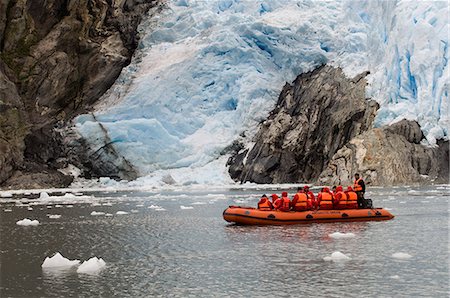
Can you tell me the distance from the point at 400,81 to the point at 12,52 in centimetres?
2383

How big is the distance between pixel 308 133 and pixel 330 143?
1858 mm

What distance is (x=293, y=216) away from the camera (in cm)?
1538

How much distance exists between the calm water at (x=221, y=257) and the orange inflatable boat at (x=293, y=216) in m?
0.34

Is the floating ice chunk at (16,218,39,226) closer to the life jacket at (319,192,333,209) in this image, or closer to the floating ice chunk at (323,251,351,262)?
the life jacket at (319,192,333,209)

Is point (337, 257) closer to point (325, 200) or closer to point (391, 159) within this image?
point (325, 200)

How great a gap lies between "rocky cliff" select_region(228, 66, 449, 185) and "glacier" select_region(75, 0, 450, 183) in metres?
0.95

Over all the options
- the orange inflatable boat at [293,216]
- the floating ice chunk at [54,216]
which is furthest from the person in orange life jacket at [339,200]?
the floating ice chunk at [54,216]

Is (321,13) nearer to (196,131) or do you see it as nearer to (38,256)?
(196,131)

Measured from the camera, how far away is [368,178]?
111ft

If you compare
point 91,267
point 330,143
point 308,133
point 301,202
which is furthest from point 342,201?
point 308,133

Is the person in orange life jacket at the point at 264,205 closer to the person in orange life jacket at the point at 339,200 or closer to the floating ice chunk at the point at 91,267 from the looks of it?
the person in orange life jacket at the point at 339,200

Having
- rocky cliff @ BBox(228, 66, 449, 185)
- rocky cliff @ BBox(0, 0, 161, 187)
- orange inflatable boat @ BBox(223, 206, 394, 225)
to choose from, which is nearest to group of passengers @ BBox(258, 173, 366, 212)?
orange inflatable boat @ BBox(223, 206, 394, 225)

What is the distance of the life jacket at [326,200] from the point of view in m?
16.2

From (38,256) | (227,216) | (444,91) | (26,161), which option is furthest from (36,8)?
(38,256)
